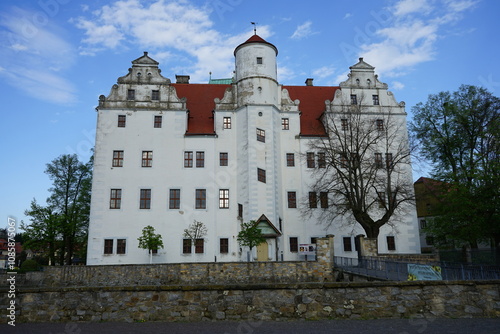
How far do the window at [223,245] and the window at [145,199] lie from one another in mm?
5958

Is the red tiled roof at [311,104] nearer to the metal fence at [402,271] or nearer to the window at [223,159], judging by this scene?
the window at [223,159]

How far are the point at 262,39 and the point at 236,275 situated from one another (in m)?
20.4

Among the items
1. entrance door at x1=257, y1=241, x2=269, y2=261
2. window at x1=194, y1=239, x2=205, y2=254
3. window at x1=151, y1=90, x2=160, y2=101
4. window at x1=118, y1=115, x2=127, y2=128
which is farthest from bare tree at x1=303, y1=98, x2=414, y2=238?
window at x1=118, y1=115, x2=127, y2=128

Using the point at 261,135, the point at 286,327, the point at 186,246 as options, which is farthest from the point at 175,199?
the point at 286,327

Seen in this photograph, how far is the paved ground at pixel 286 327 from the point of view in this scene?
25.6 ft

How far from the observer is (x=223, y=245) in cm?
2808

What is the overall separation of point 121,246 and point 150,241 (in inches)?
128

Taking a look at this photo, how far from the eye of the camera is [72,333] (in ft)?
26.2

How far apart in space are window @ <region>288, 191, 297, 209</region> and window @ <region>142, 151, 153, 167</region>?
36.6 feet

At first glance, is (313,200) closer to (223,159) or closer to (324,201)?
(324,201)

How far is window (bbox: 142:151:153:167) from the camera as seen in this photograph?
29.1 metres

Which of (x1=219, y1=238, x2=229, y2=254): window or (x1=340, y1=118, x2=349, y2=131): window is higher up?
(x1=340, y1=118, x2=349, y2=131): window

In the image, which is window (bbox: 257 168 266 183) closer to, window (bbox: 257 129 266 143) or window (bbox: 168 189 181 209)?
window (bbox: 257 129 266 143)

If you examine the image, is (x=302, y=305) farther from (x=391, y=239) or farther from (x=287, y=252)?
(x=391, y=239)
